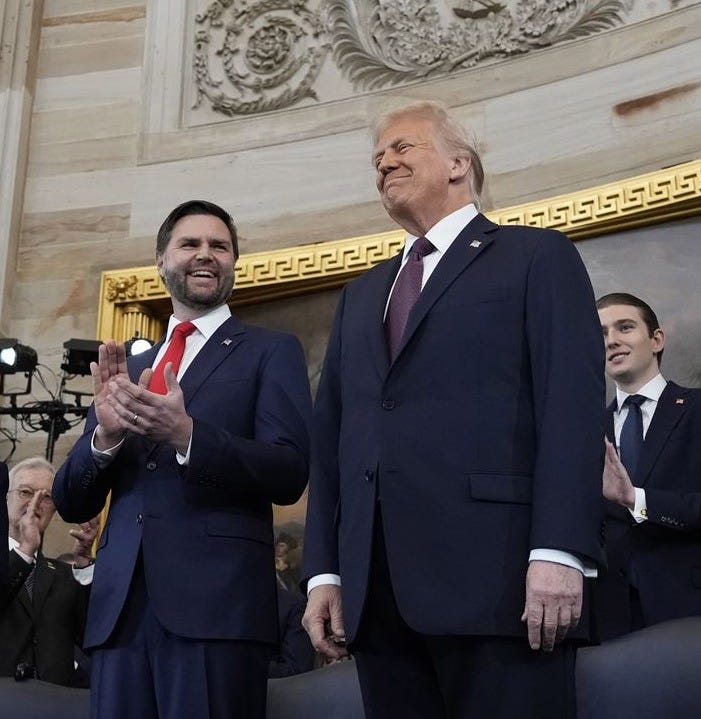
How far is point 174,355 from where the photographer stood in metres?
3.20

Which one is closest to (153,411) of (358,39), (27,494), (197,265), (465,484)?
(197,265)

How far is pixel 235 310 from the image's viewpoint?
20.0ft

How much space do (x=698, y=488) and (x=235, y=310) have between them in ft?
9.75

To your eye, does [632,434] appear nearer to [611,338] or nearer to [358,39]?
[611,338]

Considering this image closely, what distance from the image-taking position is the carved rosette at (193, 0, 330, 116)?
257 inches

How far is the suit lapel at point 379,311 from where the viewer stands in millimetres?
2559

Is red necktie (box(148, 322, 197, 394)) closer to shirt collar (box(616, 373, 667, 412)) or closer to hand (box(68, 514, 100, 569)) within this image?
hand (box(68, 514, 100, 569))

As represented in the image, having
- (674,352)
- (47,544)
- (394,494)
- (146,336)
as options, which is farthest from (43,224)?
(394,494)

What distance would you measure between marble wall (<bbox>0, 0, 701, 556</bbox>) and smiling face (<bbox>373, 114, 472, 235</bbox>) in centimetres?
257

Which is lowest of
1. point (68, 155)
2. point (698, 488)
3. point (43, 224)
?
point (698, 488)

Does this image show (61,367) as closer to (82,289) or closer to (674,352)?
(82,289)

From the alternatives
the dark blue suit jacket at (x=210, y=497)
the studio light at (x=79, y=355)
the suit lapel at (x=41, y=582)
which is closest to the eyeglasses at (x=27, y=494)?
the suit lapel at (x=41, y=582)

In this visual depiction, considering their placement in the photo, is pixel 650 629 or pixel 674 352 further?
pixel 674 352

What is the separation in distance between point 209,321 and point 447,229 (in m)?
0.83
